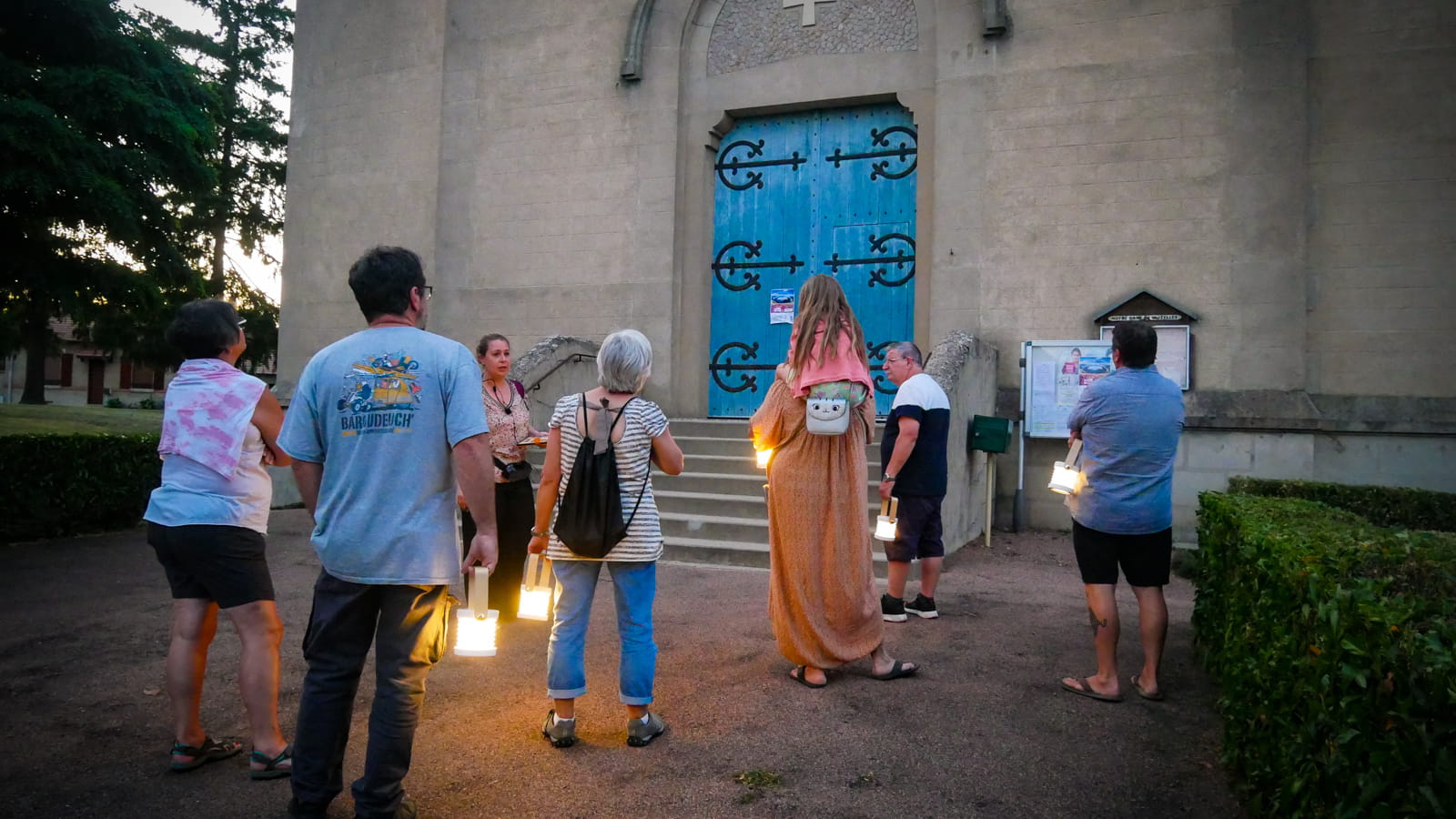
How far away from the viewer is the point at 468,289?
39.8 feet

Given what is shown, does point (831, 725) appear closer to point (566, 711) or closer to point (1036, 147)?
point (566, 711)

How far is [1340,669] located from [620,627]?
7.96 ft

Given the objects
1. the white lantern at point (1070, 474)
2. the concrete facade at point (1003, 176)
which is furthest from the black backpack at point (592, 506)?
the concrete facade at point (1003, 176)

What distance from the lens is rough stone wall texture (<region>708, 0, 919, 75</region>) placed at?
34.6 ft

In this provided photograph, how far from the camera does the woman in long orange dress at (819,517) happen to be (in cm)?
443

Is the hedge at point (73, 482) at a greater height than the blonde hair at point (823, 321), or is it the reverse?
the blonde hair at point (823, 321)

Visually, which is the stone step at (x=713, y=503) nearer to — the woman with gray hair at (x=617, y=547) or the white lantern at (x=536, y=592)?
the woman with gray hair at (x=617, y=547)

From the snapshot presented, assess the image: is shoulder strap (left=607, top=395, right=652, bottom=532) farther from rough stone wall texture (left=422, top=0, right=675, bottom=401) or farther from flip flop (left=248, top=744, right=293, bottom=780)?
rough stone wall texture (left=422, top=0, right=675, bottom=401)

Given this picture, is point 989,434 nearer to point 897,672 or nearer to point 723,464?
point 723,464

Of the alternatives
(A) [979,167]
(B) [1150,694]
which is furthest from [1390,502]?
(A) [979,167]

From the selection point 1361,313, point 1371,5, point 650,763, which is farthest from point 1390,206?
point 650,763

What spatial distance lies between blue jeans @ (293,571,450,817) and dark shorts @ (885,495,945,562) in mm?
3401

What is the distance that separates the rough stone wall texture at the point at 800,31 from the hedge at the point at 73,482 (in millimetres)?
7703

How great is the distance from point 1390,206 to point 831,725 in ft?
26.0
